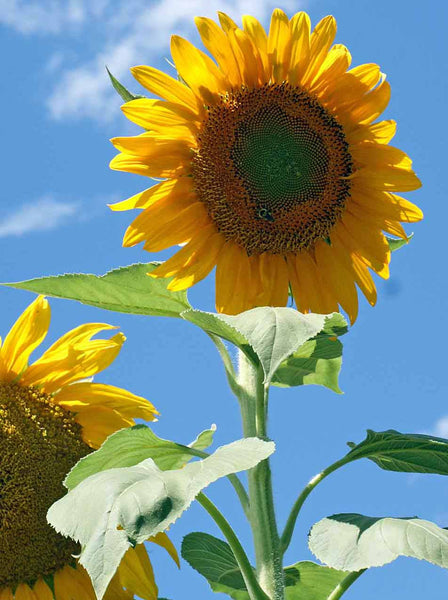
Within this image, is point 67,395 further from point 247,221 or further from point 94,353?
point 247,221

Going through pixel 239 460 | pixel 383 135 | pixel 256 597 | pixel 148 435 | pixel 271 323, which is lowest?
pixel 256 597

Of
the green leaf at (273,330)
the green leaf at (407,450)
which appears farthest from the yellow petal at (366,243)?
the green leaf at (273,330)

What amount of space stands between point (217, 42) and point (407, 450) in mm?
1545

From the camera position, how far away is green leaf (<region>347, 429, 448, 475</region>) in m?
3.09

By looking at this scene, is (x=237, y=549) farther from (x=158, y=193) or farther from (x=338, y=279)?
(x=158, y=193)

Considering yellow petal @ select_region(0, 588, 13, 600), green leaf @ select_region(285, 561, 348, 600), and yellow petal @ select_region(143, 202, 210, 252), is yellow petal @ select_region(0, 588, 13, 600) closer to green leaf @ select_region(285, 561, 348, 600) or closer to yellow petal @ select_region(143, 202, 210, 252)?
green leaf @ select_region(285, 561, 348, 600)

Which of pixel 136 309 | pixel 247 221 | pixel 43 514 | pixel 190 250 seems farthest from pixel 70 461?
pixel 247 221

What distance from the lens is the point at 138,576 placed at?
344 centimetres

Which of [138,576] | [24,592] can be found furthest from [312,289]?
[24,592]

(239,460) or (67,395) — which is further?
(67,395)

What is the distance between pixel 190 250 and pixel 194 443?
732 millimetres

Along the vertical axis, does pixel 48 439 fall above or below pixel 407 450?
above

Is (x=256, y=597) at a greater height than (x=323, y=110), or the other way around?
(x=323, y=110)

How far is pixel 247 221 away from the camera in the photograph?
3.46 metres
